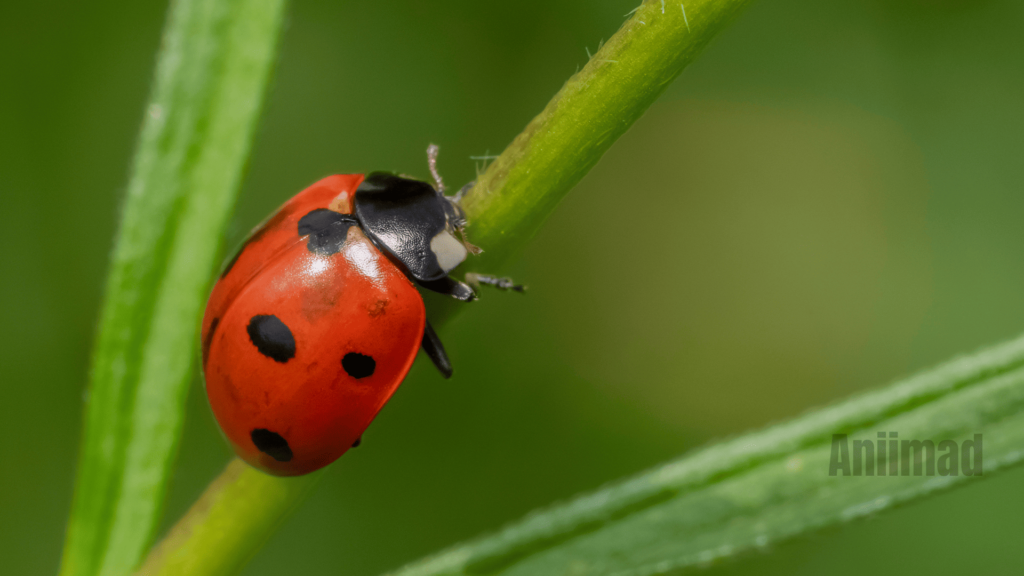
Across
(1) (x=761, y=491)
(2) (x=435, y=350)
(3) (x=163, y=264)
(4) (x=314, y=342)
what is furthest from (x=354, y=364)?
(1) (x=761, y=491)

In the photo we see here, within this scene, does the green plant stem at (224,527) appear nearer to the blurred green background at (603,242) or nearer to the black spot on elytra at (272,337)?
the black spot on elytra at (272,337)

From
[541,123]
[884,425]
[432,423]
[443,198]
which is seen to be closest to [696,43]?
[541,123]

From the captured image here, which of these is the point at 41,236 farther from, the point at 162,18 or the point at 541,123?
the point at 541,123

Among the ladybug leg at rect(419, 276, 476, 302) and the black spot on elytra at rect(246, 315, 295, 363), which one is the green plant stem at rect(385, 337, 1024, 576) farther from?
the black spot on elytra at rect(246, 315, 295, 363)

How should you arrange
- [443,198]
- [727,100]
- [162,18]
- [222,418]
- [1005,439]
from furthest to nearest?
[727,100] → [162,18] → [443,198] → [222,418] → [1005,439]

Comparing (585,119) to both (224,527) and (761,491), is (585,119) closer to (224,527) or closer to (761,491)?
(761,491)

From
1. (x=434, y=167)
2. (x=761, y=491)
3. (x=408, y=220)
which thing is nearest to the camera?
(x=761, y=491)

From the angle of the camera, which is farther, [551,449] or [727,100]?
[727,100]
